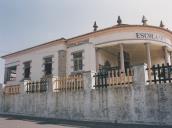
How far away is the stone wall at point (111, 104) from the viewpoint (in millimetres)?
9492

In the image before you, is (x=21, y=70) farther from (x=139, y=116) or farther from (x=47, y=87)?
(x=139, y=116)

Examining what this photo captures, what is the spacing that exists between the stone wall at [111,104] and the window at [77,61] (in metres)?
6.54

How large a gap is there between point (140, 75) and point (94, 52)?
350 inches

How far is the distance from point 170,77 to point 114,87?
2690mm

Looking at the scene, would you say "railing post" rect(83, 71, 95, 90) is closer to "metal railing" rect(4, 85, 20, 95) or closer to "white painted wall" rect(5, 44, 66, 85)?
"metal railing" rect(4, 85, 20, 95)

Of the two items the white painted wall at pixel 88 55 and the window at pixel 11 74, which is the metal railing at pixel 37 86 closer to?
the white painted wall at pixel 88 55

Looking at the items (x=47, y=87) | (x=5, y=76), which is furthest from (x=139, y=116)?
(x=5, y=76)

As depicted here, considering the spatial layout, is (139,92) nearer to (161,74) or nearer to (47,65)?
(161,74)

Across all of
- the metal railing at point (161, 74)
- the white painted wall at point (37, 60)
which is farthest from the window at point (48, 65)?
the metal railing at point (161, 74)

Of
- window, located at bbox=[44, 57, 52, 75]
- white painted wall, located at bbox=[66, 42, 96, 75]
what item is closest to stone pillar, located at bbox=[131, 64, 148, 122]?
white painted wall, located at bbox=[66, 42, 96, 75]

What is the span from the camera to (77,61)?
19938mm

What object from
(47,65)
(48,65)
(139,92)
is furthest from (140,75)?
(47,65)

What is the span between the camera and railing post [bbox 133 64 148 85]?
401 inches

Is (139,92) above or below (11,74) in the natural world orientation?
below
